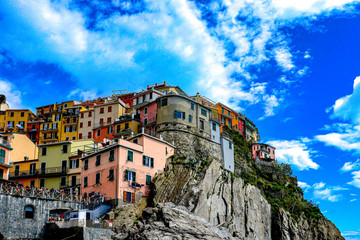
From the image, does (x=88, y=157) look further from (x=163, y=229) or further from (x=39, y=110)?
(x=39, y=110)

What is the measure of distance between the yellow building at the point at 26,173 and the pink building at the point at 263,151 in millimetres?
55964

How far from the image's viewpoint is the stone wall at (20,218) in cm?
4575

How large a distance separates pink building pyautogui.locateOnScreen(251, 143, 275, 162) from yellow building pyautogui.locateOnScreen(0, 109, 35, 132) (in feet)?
197

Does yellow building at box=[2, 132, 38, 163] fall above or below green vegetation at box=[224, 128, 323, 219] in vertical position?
above

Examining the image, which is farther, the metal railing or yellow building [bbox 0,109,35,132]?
yellow building [bbox 0,109,35,132]

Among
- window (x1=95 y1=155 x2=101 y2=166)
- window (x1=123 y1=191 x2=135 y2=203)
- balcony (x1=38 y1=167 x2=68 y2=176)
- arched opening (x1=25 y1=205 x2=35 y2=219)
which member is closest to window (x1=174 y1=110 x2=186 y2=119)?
window (x1=95 y1=155 x2=101 y2=166)

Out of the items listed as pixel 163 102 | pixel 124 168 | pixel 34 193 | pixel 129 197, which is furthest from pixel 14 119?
pixel 129 197

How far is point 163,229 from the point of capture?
1842 inches

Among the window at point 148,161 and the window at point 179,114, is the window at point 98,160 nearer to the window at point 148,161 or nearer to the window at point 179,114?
the window at point 148,161

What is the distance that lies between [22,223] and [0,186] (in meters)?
4.98

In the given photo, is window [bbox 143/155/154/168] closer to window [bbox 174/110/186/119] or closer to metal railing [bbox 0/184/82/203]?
metal railing [bbox 0/184/82/203]

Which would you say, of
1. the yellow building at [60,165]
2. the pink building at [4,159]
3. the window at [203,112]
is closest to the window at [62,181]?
the yellow building at [60,165]

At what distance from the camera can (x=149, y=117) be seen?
76562 mm

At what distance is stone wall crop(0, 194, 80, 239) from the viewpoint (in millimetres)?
45750
